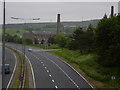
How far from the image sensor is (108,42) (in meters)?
27.6

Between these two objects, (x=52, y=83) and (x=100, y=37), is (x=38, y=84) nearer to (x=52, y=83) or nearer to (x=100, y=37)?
(x=52, y=83)

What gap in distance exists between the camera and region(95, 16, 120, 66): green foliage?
24.9 meters

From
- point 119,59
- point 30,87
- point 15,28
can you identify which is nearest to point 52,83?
point 30,87

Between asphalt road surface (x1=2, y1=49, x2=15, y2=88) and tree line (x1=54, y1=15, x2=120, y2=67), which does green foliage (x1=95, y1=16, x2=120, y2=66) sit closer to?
tree line (x1=54, y1=15, x2=120, y2=67)

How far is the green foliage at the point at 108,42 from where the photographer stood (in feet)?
81.7

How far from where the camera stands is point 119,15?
1168 inches

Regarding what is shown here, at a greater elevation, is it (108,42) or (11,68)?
(108,42)

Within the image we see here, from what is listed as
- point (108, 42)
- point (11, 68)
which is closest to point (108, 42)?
point (108, 42)

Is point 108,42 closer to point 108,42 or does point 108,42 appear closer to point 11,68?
point 108,42

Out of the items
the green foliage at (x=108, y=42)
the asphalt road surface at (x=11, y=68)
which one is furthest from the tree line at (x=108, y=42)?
the asphalt road surface at (x=11, y=68)

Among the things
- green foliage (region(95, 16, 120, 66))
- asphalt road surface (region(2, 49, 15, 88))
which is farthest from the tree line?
asphalt road surface (region(2, 49, 15, 88))

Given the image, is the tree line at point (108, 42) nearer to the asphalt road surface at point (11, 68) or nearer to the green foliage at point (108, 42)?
the green foliage at point (108, 42)

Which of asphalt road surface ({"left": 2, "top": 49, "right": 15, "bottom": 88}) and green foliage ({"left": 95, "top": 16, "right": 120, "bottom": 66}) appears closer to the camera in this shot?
asphalt road surface ({"left": 2, "top": 49, "right": 15, "bottom": 88})

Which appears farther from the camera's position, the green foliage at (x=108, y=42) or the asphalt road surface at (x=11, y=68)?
Answer: the green foliage at (x=108, y=42)
